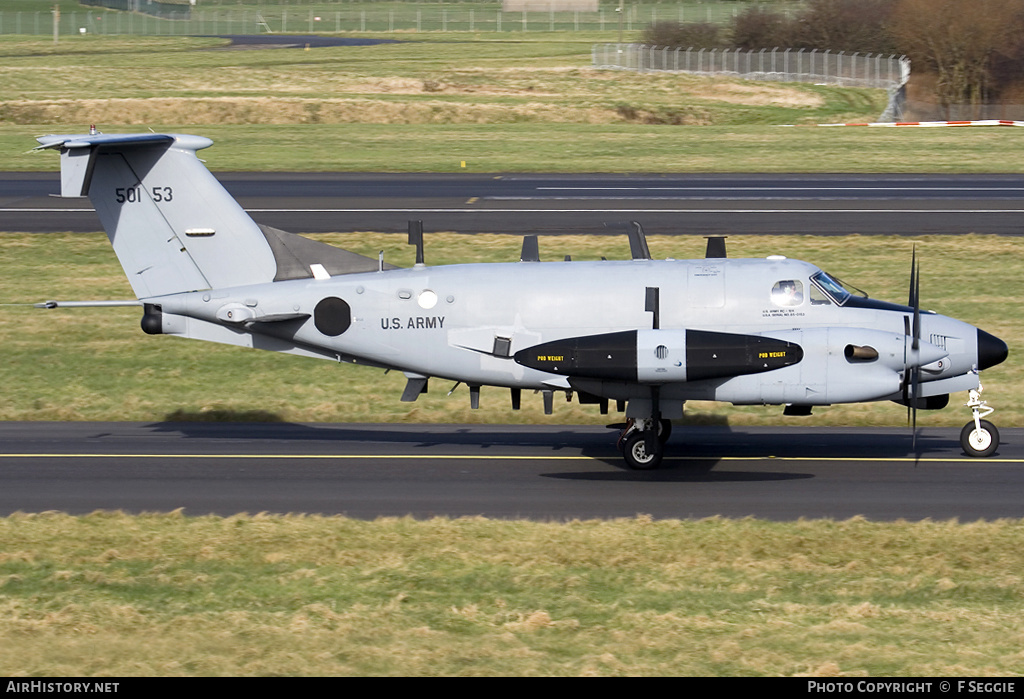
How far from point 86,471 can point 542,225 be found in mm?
19265

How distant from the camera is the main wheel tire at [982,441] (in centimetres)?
1672

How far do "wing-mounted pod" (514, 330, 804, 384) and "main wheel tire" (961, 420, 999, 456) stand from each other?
10.3 feet

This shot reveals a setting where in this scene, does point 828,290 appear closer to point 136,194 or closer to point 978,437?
point 978,437

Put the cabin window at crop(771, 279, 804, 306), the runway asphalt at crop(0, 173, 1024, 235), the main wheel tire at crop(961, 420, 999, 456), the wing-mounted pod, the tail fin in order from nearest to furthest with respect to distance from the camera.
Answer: the wing-mounted pod, the cabin window at crop(771, 279, 804, 306), the main wheel tire at crop(961, 420, 999, 456), the tail fin, the runway asphalt at crop(0, 173, 1024, 235)

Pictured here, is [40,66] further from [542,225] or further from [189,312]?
[189,312]

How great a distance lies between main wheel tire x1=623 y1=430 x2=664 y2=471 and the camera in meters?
16.2

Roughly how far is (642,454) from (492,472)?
1.95 meters

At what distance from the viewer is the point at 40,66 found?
8975 centimetres

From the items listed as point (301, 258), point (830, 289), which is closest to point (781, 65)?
point (830, 289)

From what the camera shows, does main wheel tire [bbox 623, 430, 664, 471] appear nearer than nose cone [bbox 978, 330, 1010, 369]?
No

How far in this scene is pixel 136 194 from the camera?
17125 mm

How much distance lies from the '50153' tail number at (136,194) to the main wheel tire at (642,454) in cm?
711

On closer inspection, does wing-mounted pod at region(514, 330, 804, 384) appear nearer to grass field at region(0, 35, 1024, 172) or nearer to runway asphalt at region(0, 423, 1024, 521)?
runway asphalt at region(0, 423, 1024, 521)

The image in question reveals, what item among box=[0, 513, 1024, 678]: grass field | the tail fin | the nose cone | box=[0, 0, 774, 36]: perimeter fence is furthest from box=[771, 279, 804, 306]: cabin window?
box=[0, 0, 774, 36]: perimeter fence
